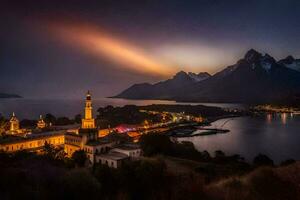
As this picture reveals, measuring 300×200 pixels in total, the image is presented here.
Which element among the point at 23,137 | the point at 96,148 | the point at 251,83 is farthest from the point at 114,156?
the point at 251,83

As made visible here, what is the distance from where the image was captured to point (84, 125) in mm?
19859

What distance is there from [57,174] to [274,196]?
4490mm

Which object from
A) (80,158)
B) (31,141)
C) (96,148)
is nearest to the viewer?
(80,158)

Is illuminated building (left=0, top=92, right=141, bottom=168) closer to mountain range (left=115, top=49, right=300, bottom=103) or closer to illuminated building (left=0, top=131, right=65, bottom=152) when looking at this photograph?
illuminated building (left=0, top=131, right=65, bottom=152)

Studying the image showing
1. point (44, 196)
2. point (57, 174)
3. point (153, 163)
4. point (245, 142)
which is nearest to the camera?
point (44, 196)

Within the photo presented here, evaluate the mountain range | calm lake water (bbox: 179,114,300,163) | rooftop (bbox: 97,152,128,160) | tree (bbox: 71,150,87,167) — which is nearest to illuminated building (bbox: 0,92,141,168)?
rooftop (bbox: 97,152,128,160)

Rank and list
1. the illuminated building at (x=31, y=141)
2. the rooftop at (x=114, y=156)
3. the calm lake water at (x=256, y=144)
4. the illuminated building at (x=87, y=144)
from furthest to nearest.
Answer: the calm lake water at (x=256, y=144)
the illuminated building at (x=31, y=141)
the illuminated building at (x=87, y=144)
the rooftop at (x=114, y=156)

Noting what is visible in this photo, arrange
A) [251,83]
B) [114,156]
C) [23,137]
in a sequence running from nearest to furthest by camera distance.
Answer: [114,156] → [23,137] → [251,83]

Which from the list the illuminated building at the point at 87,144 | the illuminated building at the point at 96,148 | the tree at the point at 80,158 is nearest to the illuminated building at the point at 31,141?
the illuminated building at the point at 87,144

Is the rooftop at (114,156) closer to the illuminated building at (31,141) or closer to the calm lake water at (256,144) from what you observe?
the illuminated building at (31,141)

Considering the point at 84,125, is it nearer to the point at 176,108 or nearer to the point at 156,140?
the point at 156,140

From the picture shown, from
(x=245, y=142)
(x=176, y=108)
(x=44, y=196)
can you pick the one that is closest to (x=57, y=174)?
(x=44, y=196)

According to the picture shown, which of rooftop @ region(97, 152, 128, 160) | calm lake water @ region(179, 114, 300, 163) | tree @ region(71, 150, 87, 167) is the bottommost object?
calm lake water @ region(179, 114, 300, 163)

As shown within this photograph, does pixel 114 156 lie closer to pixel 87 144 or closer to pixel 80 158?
pixel 80 158
